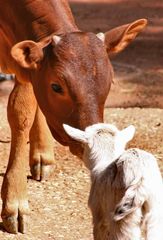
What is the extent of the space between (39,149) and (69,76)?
1.78 metres

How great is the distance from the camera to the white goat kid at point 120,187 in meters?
4.35

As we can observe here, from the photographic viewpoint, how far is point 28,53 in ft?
21.9

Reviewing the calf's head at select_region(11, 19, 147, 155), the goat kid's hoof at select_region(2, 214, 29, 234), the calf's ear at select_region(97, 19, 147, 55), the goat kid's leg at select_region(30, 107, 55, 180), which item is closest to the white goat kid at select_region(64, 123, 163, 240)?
the calf's head at select_region(11, 19, 147, 155)

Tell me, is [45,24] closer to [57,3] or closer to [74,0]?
[57,3]

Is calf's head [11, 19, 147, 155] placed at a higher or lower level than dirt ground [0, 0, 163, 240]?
higher

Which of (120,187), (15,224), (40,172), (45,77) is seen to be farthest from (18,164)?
(120,187)

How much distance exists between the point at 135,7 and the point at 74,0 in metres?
1.14

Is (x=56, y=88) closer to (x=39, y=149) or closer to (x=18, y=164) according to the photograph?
(x=18, y=164)

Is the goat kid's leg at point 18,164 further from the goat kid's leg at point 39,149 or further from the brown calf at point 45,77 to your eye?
the goat kid's leg at point 39,149

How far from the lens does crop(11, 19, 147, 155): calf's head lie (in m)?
6.31

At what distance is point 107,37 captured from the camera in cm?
688

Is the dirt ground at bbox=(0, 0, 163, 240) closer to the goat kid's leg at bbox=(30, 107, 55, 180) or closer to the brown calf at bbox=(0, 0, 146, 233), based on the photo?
the goat kid's leg at bbox=(30, 107, 55, 180)

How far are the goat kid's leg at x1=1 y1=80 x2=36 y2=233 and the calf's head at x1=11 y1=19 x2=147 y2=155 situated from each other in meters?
0.58

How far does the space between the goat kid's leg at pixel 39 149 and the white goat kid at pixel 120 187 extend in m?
3.16
